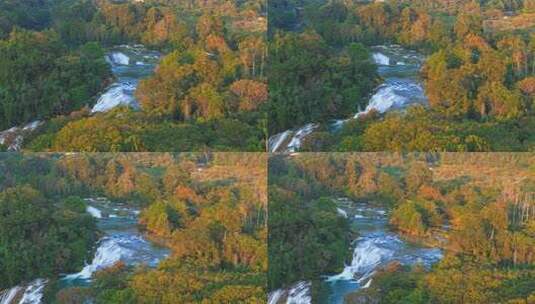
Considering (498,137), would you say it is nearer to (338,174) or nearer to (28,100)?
(338,174)

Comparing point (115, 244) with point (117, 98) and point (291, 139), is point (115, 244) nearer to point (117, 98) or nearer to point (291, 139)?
point (117, 98)

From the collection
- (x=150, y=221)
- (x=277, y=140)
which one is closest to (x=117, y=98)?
(x=150, y=221)

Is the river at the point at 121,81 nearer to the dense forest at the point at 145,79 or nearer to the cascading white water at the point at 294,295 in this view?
the dense forest at the point at 145,79

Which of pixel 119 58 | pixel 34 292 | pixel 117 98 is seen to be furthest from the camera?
pixel 119 58

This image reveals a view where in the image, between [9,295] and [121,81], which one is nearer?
[9,295]

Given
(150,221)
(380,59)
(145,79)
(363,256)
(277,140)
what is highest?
(380,59)

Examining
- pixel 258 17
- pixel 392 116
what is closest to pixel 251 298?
pixel 392 116
